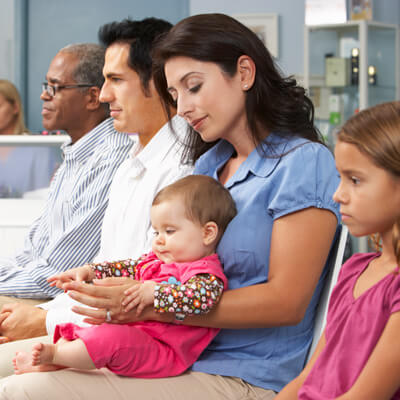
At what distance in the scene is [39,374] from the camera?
132 cm

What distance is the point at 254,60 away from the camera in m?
1.54

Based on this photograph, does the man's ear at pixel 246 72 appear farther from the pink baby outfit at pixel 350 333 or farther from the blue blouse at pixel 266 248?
the pink baby outfit at pixel 350 333

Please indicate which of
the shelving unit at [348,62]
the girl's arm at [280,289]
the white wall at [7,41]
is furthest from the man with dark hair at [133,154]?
the white wall at [7,41]

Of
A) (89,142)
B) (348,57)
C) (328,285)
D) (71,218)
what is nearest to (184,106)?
(328,285)

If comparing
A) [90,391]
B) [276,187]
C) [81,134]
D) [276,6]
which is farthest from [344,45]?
[90,391]

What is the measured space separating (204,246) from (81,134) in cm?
141

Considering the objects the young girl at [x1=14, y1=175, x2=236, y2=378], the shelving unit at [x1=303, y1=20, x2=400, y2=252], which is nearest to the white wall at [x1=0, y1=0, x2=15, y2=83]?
the shelving unit at [x1=303, y1=20, x2=400, y2=252]

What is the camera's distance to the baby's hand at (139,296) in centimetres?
131

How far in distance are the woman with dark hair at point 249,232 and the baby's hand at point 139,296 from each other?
0.07ft

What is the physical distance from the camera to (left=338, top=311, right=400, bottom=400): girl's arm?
3.17 feet

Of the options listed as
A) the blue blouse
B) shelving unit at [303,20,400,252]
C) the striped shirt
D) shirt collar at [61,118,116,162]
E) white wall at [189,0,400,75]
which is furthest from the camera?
white wall at [189,0,400,75]

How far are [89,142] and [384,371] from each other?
1.78 metres

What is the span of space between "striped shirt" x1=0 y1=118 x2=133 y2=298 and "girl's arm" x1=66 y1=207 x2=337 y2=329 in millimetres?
897

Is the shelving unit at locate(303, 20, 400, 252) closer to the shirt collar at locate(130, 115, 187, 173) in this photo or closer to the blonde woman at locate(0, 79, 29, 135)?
the blonde woman at locate(0, 79, 29, 135)
